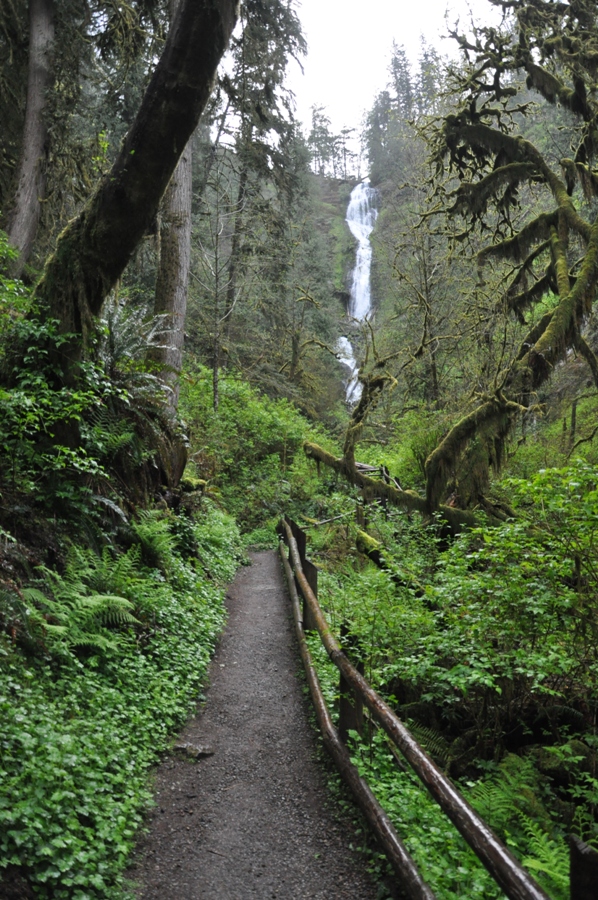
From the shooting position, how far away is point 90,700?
16.1ft

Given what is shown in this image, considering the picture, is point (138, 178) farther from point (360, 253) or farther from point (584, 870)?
point (360, 253)

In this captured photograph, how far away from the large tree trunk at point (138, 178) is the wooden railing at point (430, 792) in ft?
14.3

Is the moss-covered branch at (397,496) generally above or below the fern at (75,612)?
above

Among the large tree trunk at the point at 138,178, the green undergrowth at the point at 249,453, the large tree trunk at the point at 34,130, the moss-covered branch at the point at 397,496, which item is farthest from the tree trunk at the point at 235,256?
the large tree trunk at the point at 138,178

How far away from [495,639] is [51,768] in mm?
3794

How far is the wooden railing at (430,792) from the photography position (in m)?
2.07

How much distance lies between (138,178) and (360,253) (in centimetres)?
5348

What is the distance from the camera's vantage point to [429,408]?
20.4m

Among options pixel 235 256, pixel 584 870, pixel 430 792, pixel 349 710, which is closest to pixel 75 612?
pixel 349 710

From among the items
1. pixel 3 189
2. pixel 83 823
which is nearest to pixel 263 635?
pixel 83 823

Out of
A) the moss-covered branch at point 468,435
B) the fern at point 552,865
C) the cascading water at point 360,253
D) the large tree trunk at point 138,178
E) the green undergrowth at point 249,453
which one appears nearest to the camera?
the fern at point 552,865

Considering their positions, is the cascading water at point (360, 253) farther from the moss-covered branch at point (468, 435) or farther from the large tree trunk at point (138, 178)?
the large tree trunk at point (138, 178)

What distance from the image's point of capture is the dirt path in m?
3.76

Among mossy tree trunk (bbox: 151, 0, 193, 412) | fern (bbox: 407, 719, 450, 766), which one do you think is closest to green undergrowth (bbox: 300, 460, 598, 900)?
fern (bbox: 407, 719, 450, 766)
